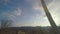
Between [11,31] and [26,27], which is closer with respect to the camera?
[11,31]

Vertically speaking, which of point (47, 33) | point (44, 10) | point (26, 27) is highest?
point (44, 10)

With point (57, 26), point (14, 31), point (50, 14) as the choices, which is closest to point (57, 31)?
point (57, 26)

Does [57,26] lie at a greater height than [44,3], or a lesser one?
lesser

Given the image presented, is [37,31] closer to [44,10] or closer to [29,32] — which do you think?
[29,32]

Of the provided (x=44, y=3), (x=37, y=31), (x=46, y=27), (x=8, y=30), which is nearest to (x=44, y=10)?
(x=44, y=3)

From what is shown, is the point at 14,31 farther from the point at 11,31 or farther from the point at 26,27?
the point at 26,27

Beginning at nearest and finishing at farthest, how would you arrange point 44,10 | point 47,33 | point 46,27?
point 47,33
point 46,27
point 44,10

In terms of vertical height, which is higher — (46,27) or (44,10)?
(44,10)

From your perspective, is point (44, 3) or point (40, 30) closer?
point (40, 30)

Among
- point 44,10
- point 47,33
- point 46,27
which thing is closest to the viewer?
point 47,33
